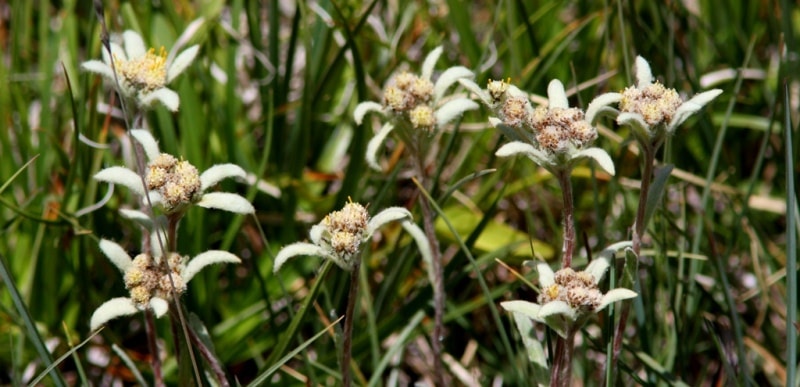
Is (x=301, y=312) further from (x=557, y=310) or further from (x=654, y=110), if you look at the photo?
(x=654, y=110)

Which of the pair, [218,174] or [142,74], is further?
[142,74]

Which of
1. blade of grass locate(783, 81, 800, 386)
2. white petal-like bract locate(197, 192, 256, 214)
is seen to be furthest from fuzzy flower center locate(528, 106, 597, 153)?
white petal-like bract locate(197, 192, 256, 214)

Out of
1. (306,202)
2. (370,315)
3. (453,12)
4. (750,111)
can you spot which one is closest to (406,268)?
(370,315)

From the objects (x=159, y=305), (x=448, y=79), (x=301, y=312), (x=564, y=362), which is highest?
(x=448, y=79)

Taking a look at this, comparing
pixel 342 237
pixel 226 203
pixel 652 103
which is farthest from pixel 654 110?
pixel 226 203

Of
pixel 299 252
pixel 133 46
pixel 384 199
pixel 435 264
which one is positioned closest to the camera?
pixel 299 252

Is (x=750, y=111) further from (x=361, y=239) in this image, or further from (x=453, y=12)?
(x=361, y=239)
